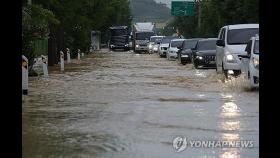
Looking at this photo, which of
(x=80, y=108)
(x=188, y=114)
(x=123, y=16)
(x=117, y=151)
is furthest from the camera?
Result: (x=123, y=16)

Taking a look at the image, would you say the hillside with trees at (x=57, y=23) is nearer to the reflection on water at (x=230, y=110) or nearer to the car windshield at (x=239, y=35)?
the car windshield at (x=239, y=35)

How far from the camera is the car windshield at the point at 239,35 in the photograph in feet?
71.5

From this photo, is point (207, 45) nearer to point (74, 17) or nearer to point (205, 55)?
point (205, 55)

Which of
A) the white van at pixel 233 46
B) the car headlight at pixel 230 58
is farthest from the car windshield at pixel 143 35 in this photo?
the car headlight at pixel 230 58

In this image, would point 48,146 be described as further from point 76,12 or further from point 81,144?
point 76,12

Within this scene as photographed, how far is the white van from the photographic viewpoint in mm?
20953

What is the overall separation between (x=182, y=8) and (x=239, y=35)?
56642 mm

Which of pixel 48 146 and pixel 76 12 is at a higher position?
pixel 76 12

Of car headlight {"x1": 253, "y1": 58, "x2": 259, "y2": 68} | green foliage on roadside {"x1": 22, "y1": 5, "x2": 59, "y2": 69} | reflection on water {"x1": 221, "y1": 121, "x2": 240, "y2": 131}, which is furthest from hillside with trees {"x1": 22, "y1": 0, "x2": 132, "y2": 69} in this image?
reflection on water {"x1": 221, "y1": 121, "x2": 240, "y2": 131}

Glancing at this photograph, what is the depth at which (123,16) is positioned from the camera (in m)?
130

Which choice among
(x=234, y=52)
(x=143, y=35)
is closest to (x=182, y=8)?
(x=143, y=35)

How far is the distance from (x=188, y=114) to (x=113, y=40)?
70391mm

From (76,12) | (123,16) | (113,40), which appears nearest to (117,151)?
(76,12)
